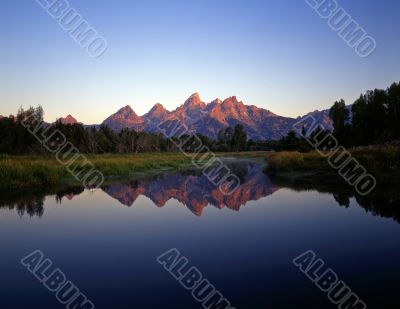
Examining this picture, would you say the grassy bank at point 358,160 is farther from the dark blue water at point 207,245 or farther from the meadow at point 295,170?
the dark blue water at point 207,245

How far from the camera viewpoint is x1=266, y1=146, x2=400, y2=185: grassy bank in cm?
2033

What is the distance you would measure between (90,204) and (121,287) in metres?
11.4

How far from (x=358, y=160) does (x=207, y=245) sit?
17417mm

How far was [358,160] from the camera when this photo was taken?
22.8 metres

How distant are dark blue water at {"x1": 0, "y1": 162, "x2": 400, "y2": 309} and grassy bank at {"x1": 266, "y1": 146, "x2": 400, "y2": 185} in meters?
4.53

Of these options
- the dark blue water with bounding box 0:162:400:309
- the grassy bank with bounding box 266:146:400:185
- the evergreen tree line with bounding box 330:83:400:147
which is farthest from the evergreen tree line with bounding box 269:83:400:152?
the dark blue water with bounding box 0:162:400:309

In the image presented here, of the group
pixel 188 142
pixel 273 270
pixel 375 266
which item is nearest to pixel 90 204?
pixel 273 270

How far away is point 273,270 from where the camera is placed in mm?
7363

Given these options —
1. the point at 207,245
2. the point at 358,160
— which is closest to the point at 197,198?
the point at 207,245

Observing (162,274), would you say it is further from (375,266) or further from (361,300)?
(375,266)

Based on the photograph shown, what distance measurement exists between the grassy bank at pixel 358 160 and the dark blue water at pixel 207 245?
4.53 meters

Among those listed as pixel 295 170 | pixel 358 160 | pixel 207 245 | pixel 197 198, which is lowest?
pixel 207 245

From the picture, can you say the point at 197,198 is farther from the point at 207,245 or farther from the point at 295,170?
the point at 295,170

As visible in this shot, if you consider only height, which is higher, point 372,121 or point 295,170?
point 372,121
